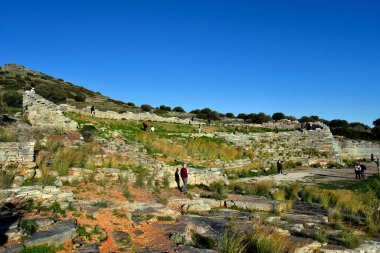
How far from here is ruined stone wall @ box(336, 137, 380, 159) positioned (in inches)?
1560

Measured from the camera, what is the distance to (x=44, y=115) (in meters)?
22.6

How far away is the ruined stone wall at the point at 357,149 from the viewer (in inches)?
1560

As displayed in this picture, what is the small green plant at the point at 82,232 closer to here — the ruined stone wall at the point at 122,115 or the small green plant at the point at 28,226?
the small green plant at the point at 28,226

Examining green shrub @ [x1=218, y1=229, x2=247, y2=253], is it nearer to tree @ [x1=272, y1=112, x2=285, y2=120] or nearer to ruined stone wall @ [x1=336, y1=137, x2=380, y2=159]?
ruined stone wall @ [x1=336, y1=137, x2=380, y2=159]

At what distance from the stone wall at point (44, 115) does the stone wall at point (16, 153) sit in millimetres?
8515

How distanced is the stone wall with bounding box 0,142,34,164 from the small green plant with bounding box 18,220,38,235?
17.3ft

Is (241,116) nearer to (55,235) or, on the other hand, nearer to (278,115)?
(278,115)

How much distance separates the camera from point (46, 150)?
14.7m

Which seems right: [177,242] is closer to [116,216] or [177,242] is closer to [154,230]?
[154,230]

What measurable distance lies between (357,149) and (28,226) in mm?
42730

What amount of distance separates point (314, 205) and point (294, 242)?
6.24m

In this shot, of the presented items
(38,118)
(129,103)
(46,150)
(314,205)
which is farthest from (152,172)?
(129,103)

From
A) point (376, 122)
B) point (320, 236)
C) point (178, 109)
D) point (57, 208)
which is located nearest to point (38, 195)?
point (57, 208)

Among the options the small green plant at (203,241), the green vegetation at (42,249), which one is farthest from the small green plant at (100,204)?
the small green plant at (203,241)
